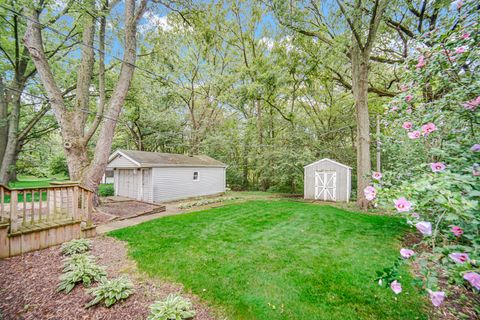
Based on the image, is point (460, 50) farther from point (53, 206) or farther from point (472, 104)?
point (53, 206)

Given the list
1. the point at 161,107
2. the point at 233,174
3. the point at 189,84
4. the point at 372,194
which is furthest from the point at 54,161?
the point at 372,194

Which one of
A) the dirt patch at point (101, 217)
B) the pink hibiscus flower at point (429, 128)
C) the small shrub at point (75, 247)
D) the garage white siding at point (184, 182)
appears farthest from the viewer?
the garage white siding at point (184, 182)

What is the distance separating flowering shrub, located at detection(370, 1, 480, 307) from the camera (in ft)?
4.01

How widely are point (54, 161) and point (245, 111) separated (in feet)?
60.9

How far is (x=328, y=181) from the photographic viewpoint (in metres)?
11.3

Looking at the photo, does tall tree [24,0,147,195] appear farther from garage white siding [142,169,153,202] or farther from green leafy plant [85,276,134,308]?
green leafy plant [85,276,134,308]

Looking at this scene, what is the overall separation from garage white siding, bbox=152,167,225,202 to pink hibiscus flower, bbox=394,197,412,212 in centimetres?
1064

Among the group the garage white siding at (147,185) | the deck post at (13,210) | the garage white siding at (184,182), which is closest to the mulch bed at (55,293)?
the deck post at (13,210)

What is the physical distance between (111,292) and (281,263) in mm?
2657

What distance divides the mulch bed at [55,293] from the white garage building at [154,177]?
22.1 feet

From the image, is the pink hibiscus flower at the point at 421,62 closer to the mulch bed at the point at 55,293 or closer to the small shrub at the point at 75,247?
the mulch bed at the point at 55,293

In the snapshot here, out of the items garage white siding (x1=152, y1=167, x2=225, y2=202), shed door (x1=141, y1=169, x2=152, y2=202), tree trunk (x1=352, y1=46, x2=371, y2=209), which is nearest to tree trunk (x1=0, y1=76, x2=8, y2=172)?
shed door (x1=141, y1=169, x2=152, y2=202)

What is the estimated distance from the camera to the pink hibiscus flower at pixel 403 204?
1.31 meters

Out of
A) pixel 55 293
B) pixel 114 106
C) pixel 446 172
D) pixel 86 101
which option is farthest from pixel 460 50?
pixel 86 101
